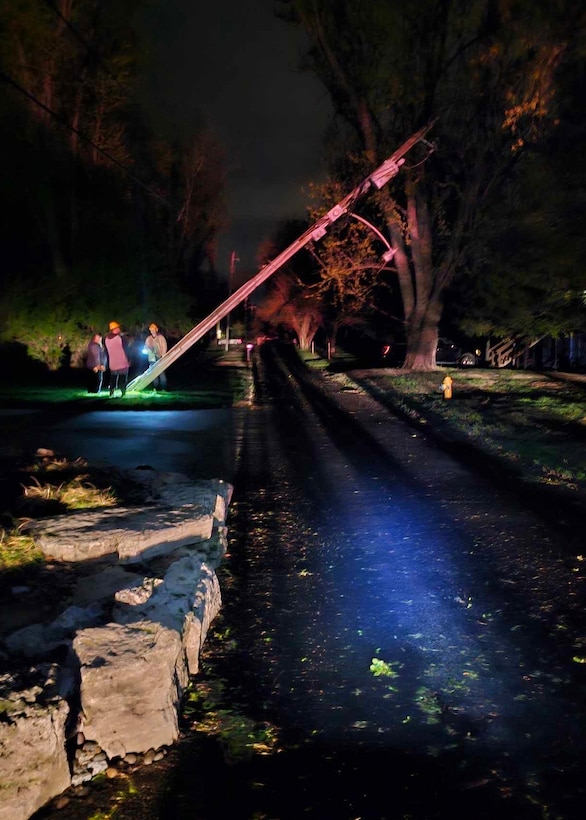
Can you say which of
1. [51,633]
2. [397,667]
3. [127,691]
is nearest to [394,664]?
[397,667]

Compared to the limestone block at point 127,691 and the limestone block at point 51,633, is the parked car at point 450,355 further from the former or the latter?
the limestone block at point 127,691

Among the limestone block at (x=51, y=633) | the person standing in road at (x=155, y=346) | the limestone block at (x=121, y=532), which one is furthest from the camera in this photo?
the person standing in road at (x=155, y=346)

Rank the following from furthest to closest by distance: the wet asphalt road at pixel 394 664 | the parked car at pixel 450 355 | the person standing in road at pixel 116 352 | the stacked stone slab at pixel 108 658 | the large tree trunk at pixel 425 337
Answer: the parked car at pixel 450 355, the large tree trunk at pixel 425 337, the person standing in road at pixel 116 352, the wet asphalt road at pixel 394 664, the stacked stone slab at pixel 108 658

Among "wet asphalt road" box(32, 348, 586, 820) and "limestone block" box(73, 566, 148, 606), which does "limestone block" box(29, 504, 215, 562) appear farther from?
"wet asphalt road" box(32, 348, 586, 820)

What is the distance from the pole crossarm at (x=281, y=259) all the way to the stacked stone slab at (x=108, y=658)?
1537cm

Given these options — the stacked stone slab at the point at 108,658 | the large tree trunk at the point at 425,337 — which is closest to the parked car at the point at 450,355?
the large tree trunk at the point at 425,337

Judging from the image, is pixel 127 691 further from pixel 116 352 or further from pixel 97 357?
pixel 97 357

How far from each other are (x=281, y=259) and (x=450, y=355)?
1818 cm

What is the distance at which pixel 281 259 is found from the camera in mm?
21922

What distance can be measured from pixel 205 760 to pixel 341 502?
5.07 m

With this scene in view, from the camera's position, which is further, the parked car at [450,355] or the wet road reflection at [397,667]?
the parked car at [450,355]

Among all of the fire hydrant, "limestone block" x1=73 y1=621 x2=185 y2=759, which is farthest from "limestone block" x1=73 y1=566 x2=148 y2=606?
the fire hydrant

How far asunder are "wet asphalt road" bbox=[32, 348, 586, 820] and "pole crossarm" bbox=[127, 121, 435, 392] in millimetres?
12954

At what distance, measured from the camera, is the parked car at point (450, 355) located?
37969 mm
